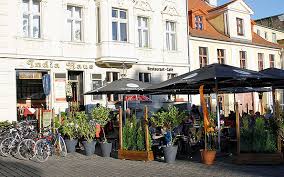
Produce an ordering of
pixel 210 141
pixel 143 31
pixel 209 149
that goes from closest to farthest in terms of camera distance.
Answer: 1. pixel 209 149
2. pixel 210 141
3. pixel 143 31

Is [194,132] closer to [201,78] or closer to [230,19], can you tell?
[201,78]

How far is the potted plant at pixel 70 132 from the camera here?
14930 millimetres

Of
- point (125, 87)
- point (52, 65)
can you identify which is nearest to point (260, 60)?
point (52, 65)

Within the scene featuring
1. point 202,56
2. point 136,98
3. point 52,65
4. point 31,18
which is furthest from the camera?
point 202,56

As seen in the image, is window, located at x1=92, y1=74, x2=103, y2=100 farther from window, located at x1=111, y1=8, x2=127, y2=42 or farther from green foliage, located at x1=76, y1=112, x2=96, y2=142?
green foliage, located at x1=76, y1=112, x2=96, y2=142

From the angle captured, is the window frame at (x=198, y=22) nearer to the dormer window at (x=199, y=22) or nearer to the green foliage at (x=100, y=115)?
the dormer window at (x=199, y=22)

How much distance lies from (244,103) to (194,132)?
2187cm

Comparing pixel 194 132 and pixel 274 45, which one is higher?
pixel 274 45

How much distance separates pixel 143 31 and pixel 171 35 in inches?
100

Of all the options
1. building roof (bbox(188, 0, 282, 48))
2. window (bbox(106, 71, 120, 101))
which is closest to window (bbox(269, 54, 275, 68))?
building roof (bbox(188, 0, 282, 48))

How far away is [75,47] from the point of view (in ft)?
77.2

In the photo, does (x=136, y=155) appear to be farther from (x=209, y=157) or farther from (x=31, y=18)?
(x=31, y=18)

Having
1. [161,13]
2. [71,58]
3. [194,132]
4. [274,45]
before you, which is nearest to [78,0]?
[71,58]

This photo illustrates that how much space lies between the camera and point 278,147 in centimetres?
1134
